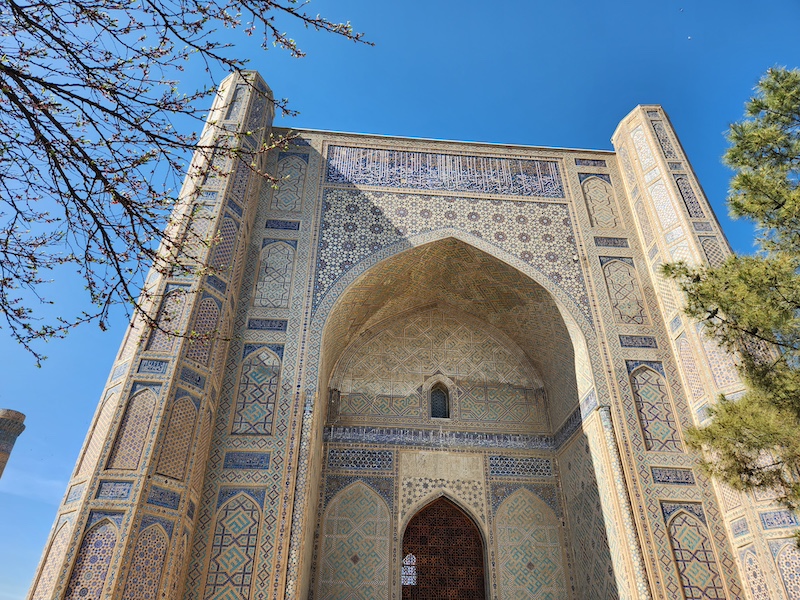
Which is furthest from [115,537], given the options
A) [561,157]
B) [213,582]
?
[561,157]

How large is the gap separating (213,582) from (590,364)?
14.3 feet

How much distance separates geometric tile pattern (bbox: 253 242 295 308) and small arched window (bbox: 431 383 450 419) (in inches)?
97.5

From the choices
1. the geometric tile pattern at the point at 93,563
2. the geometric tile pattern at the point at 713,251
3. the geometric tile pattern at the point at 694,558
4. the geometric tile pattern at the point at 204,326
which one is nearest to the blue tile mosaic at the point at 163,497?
the geometric tile pattern at the point at 93,563

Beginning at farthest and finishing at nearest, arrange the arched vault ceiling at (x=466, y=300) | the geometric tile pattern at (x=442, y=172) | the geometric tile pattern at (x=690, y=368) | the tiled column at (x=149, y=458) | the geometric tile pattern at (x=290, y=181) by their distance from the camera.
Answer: the geometric tile pattern at (x=442, y=172) → the geometric tile pattern at (x=290, y=181) → the arched vault ceiling at (x=466, y=300) → the geometric tile pattern at (x=690, y=368) → the tiled column at (x=149, y=458)

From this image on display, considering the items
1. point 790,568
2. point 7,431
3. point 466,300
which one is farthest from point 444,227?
point 7,431

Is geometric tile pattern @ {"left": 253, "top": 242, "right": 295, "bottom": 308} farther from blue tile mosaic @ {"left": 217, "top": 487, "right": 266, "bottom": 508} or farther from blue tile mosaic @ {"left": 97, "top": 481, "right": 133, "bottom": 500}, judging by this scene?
blue tile mosaic @ {"left": 97, "top": 481, "right": 133, "bottom": 500}

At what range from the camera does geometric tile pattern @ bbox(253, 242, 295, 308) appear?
23.4 feet

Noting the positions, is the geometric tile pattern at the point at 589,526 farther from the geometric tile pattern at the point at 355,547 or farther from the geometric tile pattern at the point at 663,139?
the geometric tile pattern at the point at 663,139

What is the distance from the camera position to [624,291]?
759 centimetres

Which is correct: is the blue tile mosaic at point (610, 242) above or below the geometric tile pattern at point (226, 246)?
Result: above

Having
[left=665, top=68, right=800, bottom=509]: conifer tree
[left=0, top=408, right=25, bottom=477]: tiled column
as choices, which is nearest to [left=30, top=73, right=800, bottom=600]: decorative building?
[left=665, top=68, right=800, bottom=509]: conifer tree

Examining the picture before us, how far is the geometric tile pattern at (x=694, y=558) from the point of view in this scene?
5598 mm

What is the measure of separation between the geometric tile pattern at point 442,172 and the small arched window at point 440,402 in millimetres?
2662

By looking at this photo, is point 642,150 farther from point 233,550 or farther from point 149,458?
point 149,458
